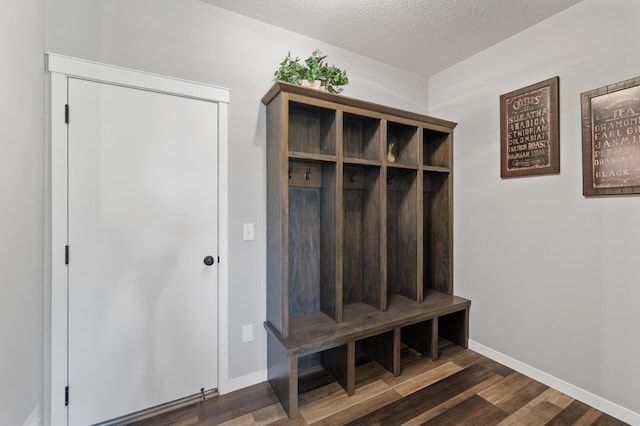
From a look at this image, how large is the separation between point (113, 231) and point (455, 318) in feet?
9.80

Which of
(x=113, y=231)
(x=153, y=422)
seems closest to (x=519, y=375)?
(x=153, y=422)

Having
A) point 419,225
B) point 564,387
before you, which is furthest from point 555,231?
point 564,387

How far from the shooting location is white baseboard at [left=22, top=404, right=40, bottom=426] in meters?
1.37

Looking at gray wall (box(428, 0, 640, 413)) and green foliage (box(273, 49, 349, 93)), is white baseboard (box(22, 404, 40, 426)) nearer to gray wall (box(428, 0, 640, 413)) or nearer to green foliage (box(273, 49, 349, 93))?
green foliage (box(273, 49, 349, 93))

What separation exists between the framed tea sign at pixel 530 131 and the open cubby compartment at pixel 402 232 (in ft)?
2.58

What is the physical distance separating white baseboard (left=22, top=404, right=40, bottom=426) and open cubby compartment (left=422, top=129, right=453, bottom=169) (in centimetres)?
340

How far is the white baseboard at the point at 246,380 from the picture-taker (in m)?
2.01

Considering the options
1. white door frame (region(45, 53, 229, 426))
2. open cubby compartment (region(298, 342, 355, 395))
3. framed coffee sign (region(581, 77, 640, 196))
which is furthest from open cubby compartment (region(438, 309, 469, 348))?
white door frame (region(45, 53, 229, 426))

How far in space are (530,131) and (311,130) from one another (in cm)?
176

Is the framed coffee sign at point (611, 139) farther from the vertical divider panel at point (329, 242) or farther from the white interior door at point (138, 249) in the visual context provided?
the white interior door at point (138, 249)

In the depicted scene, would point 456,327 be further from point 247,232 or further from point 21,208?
point 21,208

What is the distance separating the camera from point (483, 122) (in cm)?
251

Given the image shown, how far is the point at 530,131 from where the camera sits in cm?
216

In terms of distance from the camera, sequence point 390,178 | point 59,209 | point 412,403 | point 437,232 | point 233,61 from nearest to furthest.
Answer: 1. point 59,209
2. point 412,403
3. point 233,61
4. point 390,178
5. point 437,232
